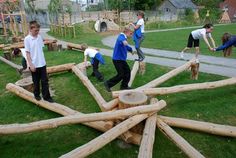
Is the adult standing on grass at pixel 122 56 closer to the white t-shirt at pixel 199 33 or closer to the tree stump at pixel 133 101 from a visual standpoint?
the tree stump at pixel 133 101

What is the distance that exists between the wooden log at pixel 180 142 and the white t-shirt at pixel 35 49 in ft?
9.29

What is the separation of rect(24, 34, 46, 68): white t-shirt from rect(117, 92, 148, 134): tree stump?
206 centimetres

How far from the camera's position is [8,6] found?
1742 centimetres

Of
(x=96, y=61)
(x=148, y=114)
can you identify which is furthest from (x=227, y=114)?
(x=96, y=61)

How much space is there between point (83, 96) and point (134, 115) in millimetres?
2764

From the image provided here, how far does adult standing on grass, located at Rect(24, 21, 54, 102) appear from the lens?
197 inches

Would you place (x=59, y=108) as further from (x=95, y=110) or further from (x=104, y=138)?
(x=104, y=138)

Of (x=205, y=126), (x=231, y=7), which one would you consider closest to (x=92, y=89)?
(x=205, y=126)

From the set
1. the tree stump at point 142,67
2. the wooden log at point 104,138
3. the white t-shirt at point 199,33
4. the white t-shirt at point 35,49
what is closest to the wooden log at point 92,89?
the wooden log at point 104,138

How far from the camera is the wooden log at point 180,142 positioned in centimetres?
331

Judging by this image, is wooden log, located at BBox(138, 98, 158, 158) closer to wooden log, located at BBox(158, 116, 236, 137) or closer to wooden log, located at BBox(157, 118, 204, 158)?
wooden log, located at BBox(157, 118, 204, 158)

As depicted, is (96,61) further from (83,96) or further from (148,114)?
(148,114)

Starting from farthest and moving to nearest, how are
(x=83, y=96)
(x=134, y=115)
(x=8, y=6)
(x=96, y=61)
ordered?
(x=8, y=6) → (x=96, y=61) → (x=83, y=96) → (x=134, y=115)

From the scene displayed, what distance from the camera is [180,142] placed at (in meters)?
3.59
